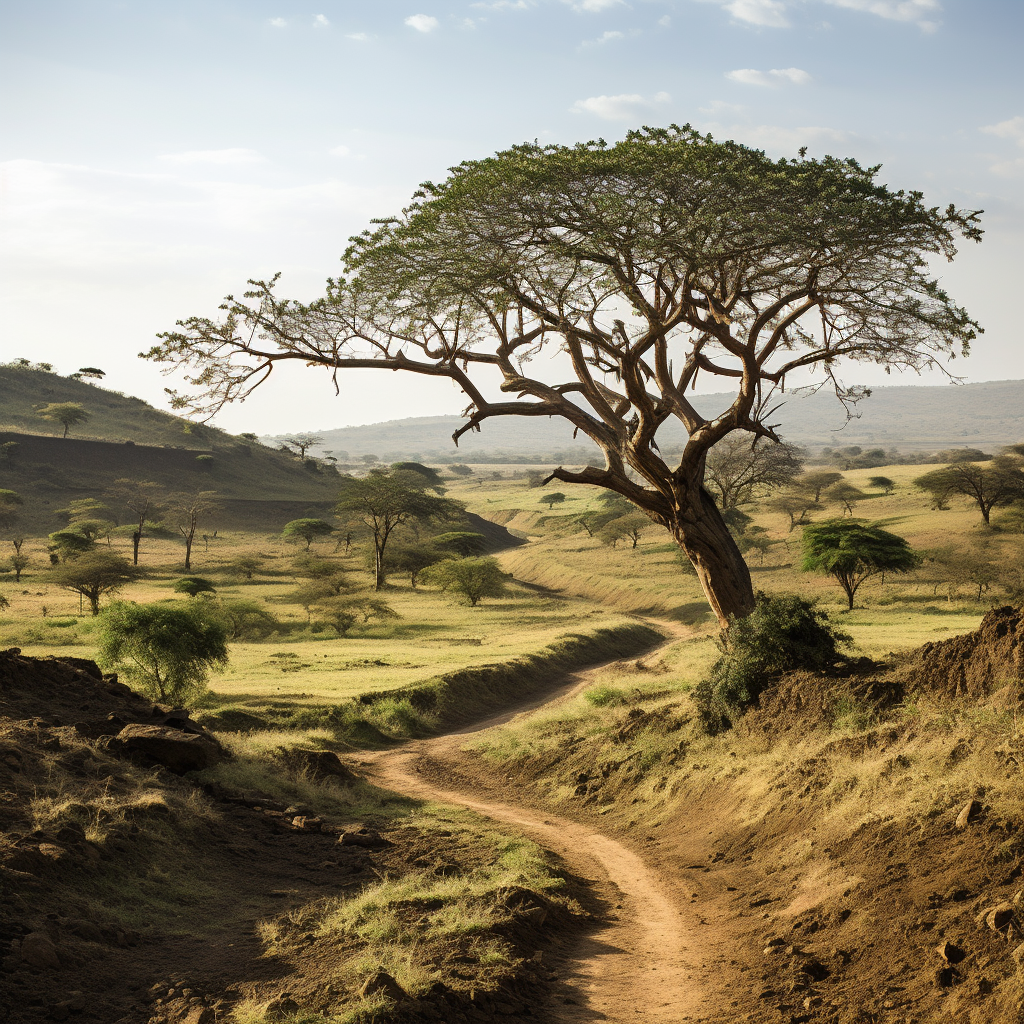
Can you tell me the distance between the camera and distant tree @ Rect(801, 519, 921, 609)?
34.3 m

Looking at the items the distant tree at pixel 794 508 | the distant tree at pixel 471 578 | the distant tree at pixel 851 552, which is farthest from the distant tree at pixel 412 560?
the distant tree at pixel 794 508

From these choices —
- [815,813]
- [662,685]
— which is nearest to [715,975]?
[815,813]

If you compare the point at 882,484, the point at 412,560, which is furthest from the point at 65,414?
the point at 882,484

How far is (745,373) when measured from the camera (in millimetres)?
13211

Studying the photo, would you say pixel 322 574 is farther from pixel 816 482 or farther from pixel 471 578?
pixel 816 482

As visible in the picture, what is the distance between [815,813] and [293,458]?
96.9 m

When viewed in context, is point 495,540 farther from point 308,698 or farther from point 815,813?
point 815,813

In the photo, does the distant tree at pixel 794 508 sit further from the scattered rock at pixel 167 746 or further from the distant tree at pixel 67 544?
the scattered rock at pixel 167 746

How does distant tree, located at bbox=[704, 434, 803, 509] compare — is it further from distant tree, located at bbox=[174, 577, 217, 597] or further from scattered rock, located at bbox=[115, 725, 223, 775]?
scattered rock, located at bbox=[115, 725, 223, 775]

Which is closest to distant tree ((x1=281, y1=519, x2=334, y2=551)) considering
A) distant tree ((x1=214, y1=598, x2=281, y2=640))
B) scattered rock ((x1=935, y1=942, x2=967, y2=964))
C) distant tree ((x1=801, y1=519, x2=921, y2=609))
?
distant tree ((x1=214, y1=598, x2=281, y2=640))

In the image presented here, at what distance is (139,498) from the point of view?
59.0 metres

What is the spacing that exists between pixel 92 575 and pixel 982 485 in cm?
4914

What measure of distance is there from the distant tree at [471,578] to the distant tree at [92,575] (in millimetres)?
15813

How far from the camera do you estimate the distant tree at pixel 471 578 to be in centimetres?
4525
